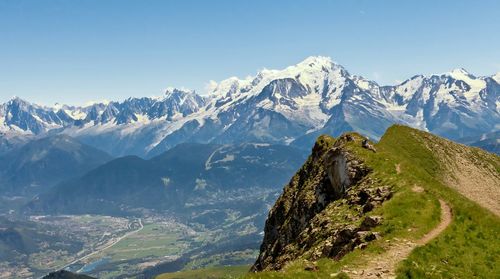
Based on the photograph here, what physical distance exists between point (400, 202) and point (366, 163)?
663 inches

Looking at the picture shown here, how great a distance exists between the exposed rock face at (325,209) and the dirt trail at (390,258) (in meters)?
3.20

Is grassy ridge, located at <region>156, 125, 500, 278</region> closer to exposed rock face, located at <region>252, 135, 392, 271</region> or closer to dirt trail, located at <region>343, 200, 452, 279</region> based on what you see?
dirt trail, located at <region>343, 200, 452, 279</region>

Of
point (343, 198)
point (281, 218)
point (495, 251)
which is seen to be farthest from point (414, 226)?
point (281, 218)

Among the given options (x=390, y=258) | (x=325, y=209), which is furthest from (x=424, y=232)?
(x=325, y=209)

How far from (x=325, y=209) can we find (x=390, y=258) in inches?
1016

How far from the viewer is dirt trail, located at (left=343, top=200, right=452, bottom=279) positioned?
34.5 m

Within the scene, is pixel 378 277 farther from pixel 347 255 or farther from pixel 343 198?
pixel 343 198

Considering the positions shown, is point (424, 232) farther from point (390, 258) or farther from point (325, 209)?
point (325, 209)

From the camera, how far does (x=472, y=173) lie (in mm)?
91062

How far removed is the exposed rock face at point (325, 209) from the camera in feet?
152

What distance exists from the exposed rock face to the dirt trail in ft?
10.5

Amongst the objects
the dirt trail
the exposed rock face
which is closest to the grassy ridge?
the dirt trail

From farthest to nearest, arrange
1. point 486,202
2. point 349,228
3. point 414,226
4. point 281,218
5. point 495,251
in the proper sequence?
point 281,218 → point 486,202 → point 349,228 → point 414,226 → point 495,251

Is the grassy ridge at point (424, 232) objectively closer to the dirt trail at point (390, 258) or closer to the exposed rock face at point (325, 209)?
the dirt trail at point (390, 258)
